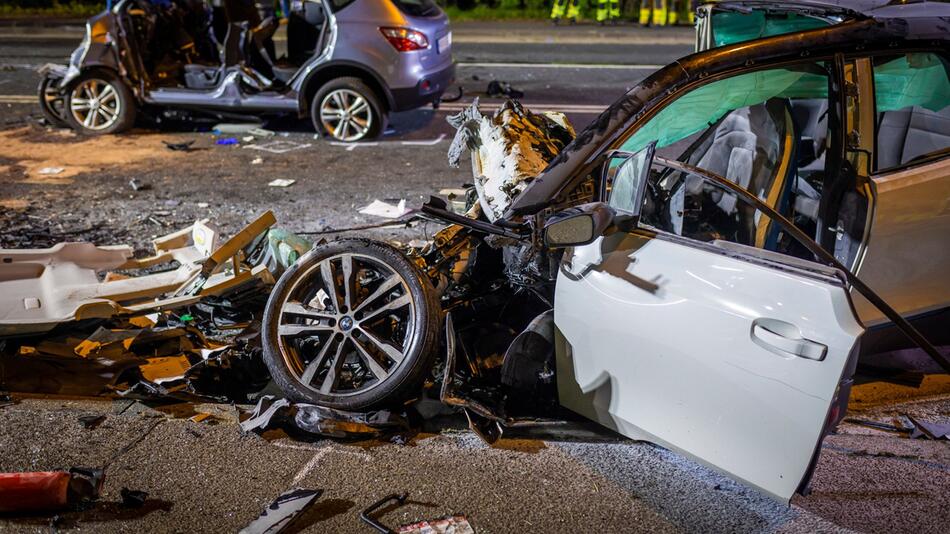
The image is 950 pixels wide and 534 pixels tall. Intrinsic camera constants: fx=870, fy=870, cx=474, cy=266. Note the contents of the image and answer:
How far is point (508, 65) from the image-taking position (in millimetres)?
14734

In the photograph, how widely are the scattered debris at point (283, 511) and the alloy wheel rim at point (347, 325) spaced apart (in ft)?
1.90

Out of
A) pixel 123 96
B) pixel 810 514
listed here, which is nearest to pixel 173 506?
pixel 810 514

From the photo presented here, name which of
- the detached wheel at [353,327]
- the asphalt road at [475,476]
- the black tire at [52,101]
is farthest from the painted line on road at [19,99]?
the detached wheel at [353,327]

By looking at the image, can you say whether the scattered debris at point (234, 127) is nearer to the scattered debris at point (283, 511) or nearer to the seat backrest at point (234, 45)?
the seat backrest at point (234, 45)

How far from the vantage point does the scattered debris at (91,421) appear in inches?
163

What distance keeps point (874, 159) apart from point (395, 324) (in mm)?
2346

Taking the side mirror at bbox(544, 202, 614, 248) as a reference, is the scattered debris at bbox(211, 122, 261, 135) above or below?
below

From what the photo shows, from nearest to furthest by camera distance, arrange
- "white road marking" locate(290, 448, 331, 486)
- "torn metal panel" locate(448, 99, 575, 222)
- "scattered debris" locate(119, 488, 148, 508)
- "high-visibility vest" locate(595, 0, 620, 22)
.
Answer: "scattered debris" locate(119, 488, 148, 508)
"white road marking" locate(290, 448, 331, 486)
"torn metal panel" locate(448, 99, 575, 222)
"high-visibility vest" locate(595, 0, 620, 22)

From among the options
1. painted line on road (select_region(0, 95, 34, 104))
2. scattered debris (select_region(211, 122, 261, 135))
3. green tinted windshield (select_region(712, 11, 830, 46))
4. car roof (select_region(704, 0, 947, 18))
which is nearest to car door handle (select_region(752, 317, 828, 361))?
car roof (select_region(704, 0, 947, 18))

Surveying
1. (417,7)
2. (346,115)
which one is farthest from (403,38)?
(346,115)

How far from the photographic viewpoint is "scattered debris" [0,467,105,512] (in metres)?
3.42

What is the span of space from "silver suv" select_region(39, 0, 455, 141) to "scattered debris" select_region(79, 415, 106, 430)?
5.96 m

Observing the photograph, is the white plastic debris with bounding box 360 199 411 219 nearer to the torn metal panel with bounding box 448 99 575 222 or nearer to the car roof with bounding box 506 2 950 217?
the torn metal panel with bounding box 448 99 575 222

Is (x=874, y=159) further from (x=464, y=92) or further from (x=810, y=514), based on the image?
(x=464, y=92)
